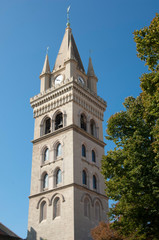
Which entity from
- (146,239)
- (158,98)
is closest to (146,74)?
(158,98)

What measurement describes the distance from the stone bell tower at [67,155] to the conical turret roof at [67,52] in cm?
22

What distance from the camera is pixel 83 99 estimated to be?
43.3 m

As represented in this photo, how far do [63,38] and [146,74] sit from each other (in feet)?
117

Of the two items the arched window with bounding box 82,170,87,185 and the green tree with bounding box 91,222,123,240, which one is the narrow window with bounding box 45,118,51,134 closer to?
the arched window with bounding box 82,170,87,185

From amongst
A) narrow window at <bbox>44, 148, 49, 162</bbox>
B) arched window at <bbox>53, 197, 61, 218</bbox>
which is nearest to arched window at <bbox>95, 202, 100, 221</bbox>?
arched window at <bbox>53, 197, 61, 218</bbox>

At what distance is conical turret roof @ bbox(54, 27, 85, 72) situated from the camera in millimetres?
46638

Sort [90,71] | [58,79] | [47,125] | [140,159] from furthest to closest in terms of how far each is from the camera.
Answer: [90,71] < [58,79] < [47,125] < [140,159]

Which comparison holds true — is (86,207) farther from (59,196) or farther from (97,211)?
(59,196)

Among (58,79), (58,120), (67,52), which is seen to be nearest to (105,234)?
(58,120)

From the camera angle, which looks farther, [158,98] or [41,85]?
[41,85]

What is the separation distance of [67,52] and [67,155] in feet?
58.0

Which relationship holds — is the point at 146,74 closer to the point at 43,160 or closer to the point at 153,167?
the point at 153,167

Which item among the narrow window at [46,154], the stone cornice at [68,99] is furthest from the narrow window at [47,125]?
the narrow window at [46,154]

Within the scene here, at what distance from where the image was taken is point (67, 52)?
47.4 meters
